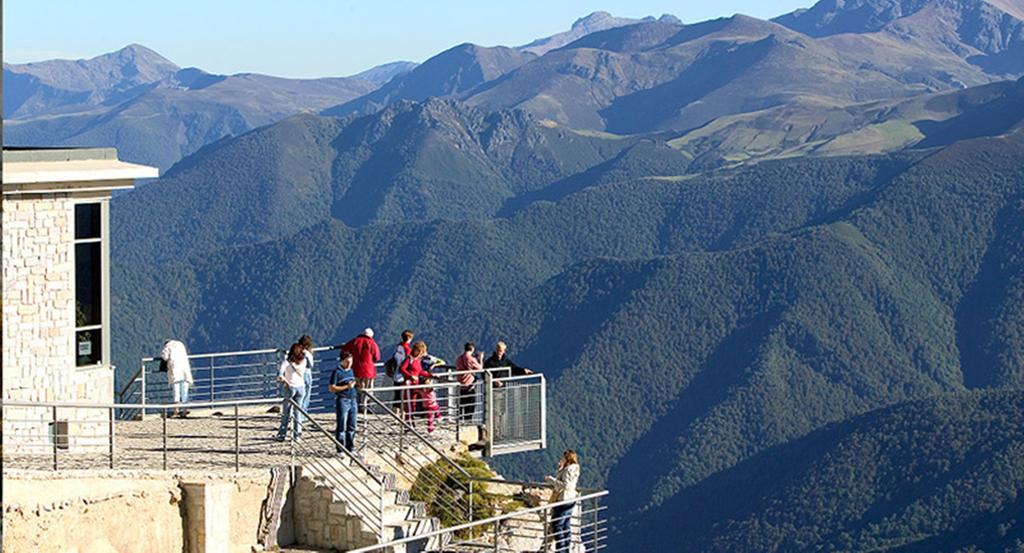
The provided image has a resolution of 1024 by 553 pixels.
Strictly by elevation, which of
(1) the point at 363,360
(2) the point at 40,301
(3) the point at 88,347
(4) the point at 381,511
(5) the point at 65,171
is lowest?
(4) the point at 381,511

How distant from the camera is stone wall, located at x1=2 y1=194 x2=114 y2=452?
30.3 metres

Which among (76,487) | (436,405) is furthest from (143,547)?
(436,405)

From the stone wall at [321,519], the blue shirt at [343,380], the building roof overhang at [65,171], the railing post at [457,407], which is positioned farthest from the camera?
the railing post at [457,407]

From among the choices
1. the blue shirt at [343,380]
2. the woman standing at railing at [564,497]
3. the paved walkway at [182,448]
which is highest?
the blue shirt at [343,380]

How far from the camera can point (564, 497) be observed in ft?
99.6

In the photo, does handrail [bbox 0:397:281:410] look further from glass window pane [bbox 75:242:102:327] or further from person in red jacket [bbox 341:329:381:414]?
person in red jacket [bbox 341:329:381:414]

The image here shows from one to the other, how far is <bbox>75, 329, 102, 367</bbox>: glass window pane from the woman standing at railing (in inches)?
283

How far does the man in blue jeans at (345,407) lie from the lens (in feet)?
99.6

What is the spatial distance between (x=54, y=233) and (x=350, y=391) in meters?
4.90

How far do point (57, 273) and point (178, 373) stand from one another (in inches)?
292

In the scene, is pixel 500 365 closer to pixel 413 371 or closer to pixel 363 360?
pixel 413 371

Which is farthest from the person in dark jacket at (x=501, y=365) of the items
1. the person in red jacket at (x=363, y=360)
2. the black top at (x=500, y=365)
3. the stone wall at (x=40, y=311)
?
the stone wall at (x=40, y=311)

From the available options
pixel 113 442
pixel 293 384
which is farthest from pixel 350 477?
pixel 113 442

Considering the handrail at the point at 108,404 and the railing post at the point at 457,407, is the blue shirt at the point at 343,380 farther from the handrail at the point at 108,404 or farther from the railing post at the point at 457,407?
the railing post at the point at 457,407
